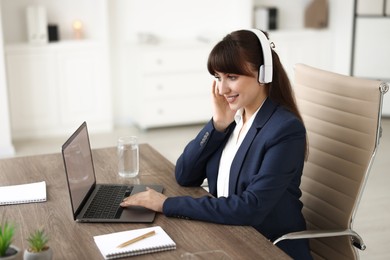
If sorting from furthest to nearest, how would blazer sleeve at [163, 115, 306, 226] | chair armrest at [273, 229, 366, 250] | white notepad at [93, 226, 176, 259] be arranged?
chair armrest at [273, 229, 366, 250] → blazer sleeve at [163, 115, 306, 226] → white notepad at [93, 226, 176, 259]

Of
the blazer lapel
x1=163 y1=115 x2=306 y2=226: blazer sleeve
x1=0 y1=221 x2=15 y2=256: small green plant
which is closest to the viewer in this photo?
x1=0 y1=221 x2=15 y2=256: small green plant

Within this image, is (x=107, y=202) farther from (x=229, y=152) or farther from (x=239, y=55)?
(x=239, y=55)

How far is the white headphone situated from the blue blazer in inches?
4.9

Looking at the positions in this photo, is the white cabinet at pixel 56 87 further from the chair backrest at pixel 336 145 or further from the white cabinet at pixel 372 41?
the chair backrest at pixel 336 145

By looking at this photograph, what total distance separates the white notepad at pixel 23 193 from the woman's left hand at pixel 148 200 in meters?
0.32

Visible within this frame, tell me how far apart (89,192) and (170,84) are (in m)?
3.85

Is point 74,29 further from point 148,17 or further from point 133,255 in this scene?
point 133,255

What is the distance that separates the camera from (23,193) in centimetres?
225

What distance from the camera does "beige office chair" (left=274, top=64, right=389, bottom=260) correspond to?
222 cm

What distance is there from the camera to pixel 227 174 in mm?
2328

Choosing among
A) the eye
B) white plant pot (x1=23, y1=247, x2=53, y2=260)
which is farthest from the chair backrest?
white plant pot (x1=23, y1=247, x2=53, y2=260)

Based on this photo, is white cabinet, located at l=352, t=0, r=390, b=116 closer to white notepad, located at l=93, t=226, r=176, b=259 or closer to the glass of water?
the glass of water

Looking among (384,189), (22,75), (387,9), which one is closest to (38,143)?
(22,75)

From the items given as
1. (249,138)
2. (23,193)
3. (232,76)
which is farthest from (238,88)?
(23,193)
